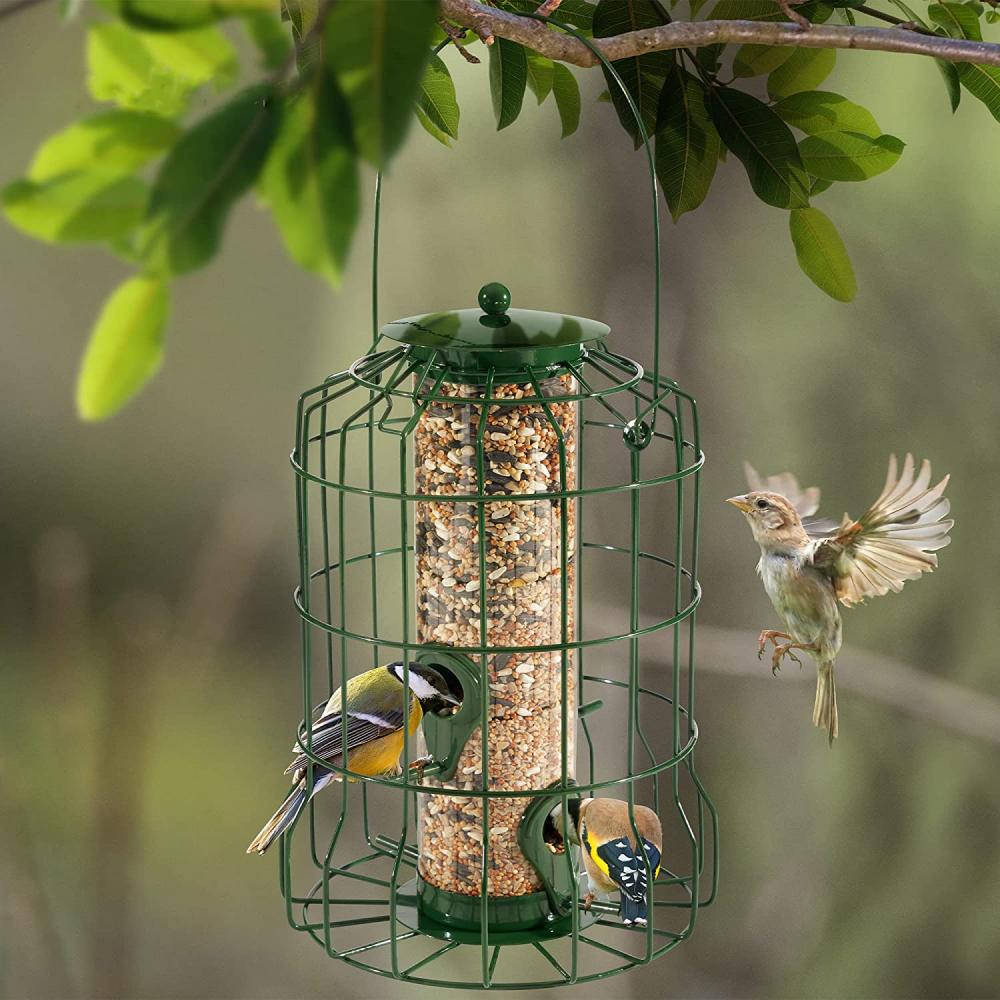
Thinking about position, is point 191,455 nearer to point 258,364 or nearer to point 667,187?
point 258,364

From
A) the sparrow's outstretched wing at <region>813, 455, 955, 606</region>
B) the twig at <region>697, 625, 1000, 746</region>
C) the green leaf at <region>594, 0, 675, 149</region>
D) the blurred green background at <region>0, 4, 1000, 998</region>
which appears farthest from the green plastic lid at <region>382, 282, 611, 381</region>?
the twig at <region>697, 625, 1000, 746</region>

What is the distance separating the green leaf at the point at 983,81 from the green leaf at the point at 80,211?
59.5 inches

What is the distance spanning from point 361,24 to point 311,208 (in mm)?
116

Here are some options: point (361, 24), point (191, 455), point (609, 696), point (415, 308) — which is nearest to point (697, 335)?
point (415, 308)

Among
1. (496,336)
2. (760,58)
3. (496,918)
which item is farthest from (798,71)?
(496,918)

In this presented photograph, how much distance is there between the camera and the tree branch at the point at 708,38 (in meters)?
1.77

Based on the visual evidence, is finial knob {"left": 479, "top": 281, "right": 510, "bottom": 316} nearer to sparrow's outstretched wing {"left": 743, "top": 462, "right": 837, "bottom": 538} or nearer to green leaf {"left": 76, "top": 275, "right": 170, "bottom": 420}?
sparrow's outstretched wing {"left": 743, "top": 462, "right": 837, "bottom": 538}

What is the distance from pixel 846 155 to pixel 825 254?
14cm

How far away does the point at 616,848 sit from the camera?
6.64 ft

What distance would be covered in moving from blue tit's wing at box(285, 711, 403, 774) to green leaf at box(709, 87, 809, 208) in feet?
Answer: 3.03

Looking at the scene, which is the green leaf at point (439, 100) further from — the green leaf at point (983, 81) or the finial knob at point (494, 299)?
the green leaf at point (983, 81)

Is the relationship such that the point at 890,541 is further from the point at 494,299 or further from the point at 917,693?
the point at 917,693

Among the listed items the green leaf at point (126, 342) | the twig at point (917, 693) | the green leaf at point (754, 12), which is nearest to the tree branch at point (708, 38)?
the green leaf at point (754, 12)

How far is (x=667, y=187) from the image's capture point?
2121 mm
